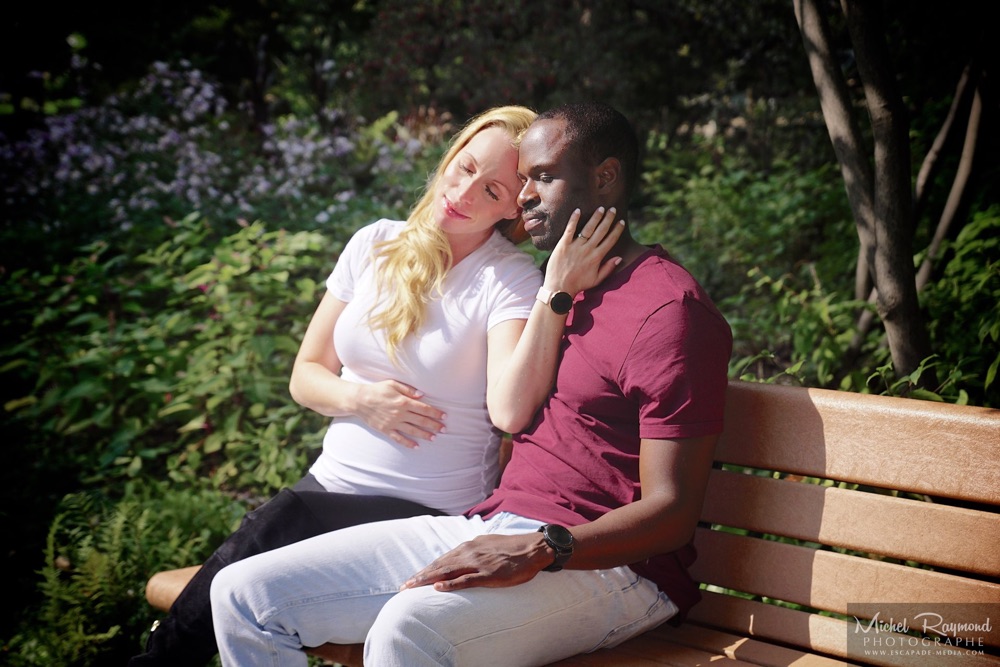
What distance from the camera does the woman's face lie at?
2.57 meters

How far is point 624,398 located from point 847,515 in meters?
0.62

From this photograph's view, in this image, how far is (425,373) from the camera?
2.53 meters

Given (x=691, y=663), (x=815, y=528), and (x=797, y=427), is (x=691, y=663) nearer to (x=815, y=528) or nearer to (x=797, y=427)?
(x=815, y=528)

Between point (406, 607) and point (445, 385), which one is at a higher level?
point (445, 385)

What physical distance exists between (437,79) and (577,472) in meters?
6.69

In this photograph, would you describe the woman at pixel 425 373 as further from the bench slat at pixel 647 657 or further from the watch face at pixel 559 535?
the bench slat at pixel 647 657

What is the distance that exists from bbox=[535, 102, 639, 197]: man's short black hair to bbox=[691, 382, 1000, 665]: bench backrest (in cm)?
69

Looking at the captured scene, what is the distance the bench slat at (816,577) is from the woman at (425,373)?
663 millimetres

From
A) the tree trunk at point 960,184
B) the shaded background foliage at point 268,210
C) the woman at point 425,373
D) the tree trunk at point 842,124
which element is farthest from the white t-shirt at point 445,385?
the tree trunk at point 960,184

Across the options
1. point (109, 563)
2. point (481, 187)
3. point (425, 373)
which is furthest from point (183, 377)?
point (481, 187)

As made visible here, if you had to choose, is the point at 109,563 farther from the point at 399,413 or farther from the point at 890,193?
the point at 890,193

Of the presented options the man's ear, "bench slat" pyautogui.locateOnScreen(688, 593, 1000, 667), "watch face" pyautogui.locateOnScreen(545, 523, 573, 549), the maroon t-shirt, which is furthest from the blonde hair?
"bench slat" pyautogui.locateOnScreen(688, 593, 1000, 667)

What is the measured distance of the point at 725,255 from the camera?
541cm

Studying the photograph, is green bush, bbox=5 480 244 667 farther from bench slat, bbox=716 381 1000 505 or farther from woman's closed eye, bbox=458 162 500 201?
bench slat, bbox=716 381 1000 505
